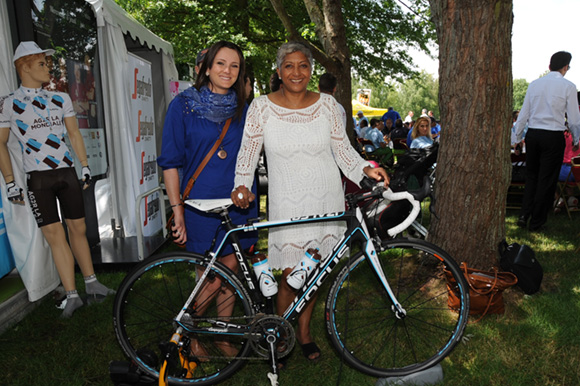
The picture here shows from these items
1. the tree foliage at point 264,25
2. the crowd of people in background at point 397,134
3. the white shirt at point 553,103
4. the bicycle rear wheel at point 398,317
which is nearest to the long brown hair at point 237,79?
the bicycle rear wheel at point 398,317

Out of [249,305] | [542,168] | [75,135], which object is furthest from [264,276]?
[542,168]

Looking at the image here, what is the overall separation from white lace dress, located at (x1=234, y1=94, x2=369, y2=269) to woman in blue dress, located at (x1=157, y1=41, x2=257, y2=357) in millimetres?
137

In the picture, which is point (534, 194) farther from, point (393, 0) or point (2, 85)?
point (393, 0)

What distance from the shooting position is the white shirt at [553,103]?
5508 mm

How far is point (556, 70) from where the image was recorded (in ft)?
18.5

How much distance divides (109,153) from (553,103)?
227 inches

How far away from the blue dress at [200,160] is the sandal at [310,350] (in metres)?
0.87

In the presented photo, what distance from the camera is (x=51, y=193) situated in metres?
3.79

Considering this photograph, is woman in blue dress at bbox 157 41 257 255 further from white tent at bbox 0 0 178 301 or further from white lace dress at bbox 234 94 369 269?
white tent at bbox 0 0 178 301

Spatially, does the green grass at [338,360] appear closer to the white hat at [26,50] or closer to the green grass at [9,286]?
the green grass at [9,286]

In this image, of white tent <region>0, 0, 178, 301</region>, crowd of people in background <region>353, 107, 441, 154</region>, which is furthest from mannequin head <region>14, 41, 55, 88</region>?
crowd of people in background <region>353, 107, 441, 154</region>

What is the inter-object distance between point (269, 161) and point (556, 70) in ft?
15.5

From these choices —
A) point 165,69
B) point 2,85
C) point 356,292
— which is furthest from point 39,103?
point 165,69

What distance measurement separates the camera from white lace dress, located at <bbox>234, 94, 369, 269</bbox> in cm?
269
